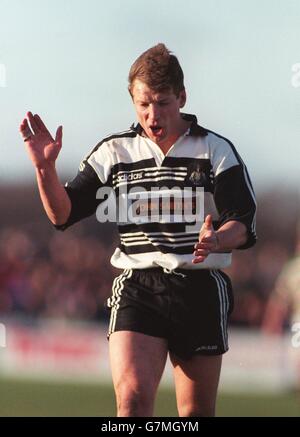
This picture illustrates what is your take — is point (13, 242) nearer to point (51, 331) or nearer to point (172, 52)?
point (51, 331)

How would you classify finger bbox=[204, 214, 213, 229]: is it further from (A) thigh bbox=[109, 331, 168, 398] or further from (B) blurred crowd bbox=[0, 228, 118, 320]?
(B) blurred crowd bbox=[0, 228, 118, 320]

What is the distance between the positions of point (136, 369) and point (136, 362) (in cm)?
4

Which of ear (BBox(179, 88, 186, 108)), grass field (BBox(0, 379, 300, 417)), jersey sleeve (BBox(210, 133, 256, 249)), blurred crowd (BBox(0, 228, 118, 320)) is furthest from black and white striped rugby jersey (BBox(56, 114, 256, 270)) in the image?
blurred crowd (BBox(0, 228, 118, 320))

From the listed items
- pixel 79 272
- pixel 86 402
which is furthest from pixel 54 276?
pixel 86 402

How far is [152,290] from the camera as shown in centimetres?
665

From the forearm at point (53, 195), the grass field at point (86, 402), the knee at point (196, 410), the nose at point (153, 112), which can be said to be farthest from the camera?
the grass field at point (86, 402)

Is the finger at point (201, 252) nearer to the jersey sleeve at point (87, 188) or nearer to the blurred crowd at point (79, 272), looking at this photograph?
the jersey sleeve at point (87, 188)

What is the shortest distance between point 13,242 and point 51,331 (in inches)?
174

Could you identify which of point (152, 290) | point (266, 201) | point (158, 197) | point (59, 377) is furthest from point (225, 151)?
point (266, 201)

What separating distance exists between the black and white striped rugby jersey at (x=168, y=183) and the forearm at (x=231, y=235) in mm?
54

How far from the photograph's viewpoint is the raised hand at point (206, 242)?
6.24 m

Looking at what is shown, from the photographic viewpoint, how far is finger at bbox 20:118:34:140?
682 cm

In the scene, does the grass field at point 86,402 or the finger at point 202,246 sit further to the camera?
the grass field at point 86,402

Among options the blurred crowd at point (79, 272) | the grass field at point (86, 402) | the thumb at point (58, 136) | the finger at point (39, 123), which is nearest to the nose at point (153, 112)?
the thumb at point (58, 136)
